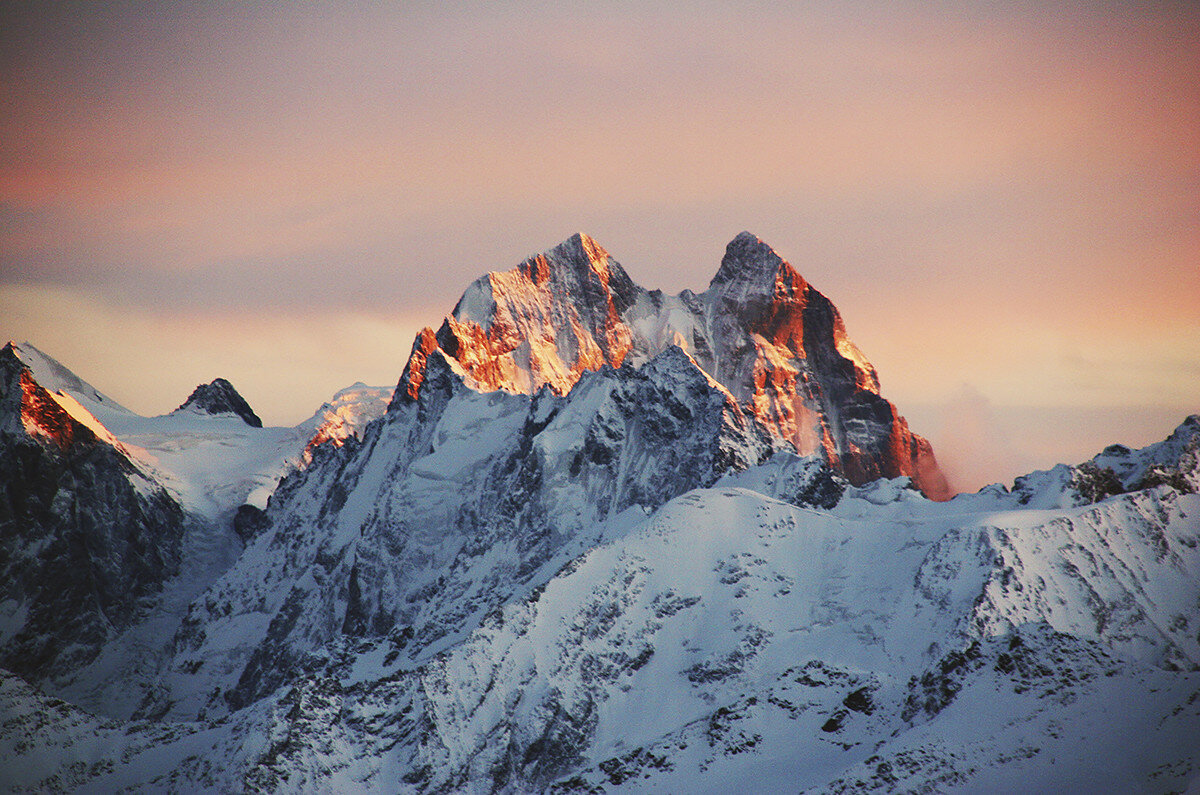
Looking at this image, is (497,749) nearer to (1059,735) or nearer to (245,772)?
(245,772)

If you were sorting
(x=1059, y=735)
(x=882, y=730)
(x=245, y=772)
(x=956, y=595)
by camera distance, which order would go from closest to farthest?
1. (x=1059, y=735)
2. (x=882, y=730)
3. (x=245, y=772)
4. (x=956, y=595)

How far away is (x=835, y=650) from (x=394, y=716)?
59.1 m

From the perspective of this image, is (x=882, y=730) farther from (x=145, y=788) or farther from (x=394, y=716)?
(x=145, y=788)

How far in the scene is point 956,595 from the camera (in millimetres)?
196000

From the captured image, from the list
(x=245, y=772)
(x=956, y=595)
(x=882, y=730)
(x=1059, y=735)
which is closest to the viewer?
(x=1059, y=735)

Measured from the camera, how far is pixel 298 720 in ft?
630

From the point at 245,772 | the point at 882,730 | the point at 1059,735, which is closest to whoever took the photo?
the point at 1059,735

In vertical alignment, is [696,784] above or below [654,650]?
below

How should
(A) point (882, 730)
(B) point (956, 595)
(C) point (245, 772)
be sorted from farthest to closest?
(B) point (956, 595)
(C) point (245, 772)
(A) point (882, 730)

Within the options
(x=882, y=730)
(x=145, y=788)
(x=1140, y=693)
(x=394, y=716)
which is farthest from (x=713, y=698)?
(x=145, y=788)

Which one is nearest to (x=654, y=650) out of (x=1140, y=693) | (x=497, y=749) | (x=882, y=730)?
(x=497, y=749)

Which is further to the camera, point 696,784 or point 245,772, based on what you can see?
point 245,772

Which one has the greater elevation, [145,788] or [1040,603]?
[1040,603]

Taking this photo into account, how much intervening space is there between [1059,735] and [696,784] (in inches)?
1672
